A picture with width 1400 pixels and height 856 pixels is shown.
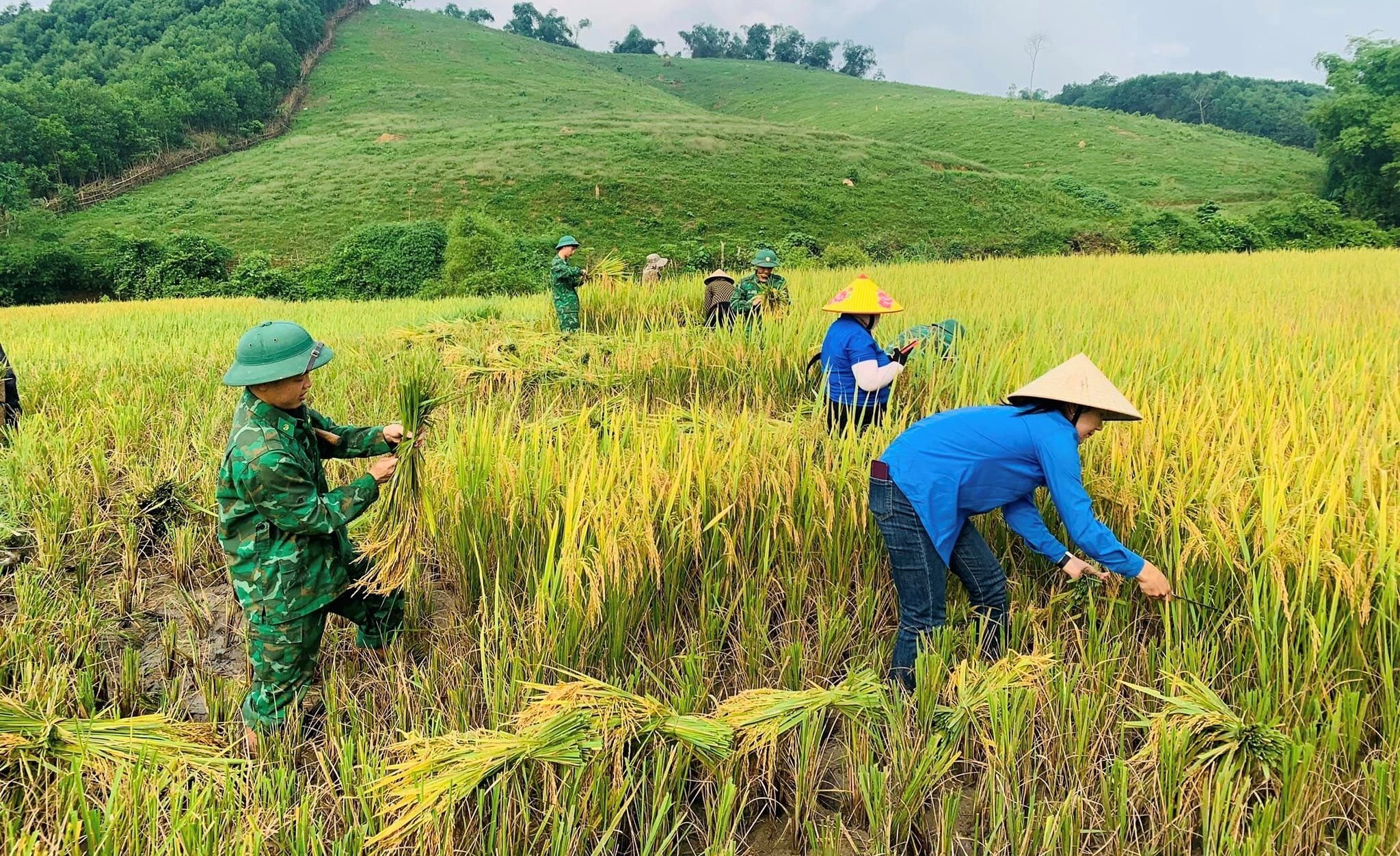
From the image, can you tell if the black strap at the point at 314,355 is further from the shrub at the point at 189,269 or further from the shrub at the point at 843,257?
the shrub at the point at 189,269

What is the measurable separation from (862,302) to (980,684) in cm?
207

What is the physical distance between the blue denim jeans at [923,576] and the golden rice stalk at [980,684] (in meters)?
0.21

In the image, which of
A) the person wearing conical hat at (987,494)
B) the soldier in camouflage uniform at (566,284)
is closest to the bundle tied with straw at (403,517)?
the person wearing conical hat at (987,494)

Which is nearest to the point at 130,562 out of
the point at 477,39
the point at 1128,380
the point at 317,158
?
the point at 1128,380

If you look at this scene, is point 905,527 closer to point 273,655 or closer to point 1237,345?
point 273,655

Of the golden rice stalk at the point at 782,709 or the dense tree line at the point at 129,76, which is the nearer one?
the golden rice stalk at the point at 782,709

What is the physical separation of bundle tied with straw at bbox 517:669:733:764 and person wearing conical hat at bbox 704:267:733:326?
192 inches

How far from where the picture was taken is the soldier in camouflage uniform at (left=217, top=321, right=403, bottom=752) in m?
1.92

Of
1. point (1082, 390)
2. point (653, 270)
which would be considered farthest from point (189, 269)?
point (1082, 390)

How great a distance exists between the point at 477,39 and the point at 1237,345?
7172 centimetres

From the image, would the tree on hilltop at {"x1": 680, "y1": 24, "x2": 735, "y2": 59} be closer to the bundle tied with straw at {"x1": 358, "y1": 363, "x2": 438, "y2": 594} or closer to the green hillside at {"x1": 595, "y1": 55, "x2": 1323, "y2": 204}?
the green hillside at {"x1": 595, "y1": 55, "x2": 1323, "y2": 204}

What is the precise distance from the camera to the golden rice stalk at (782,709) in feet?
5.51

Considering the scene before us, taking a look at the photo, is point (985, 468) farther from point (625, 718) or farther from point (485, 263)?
point (485, 263)

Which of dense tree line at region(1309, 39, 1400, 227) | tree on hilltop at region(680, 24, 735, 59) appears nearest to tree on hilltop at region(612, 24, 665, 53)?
tree on hilltop at region(680, 24, 735, 59)
